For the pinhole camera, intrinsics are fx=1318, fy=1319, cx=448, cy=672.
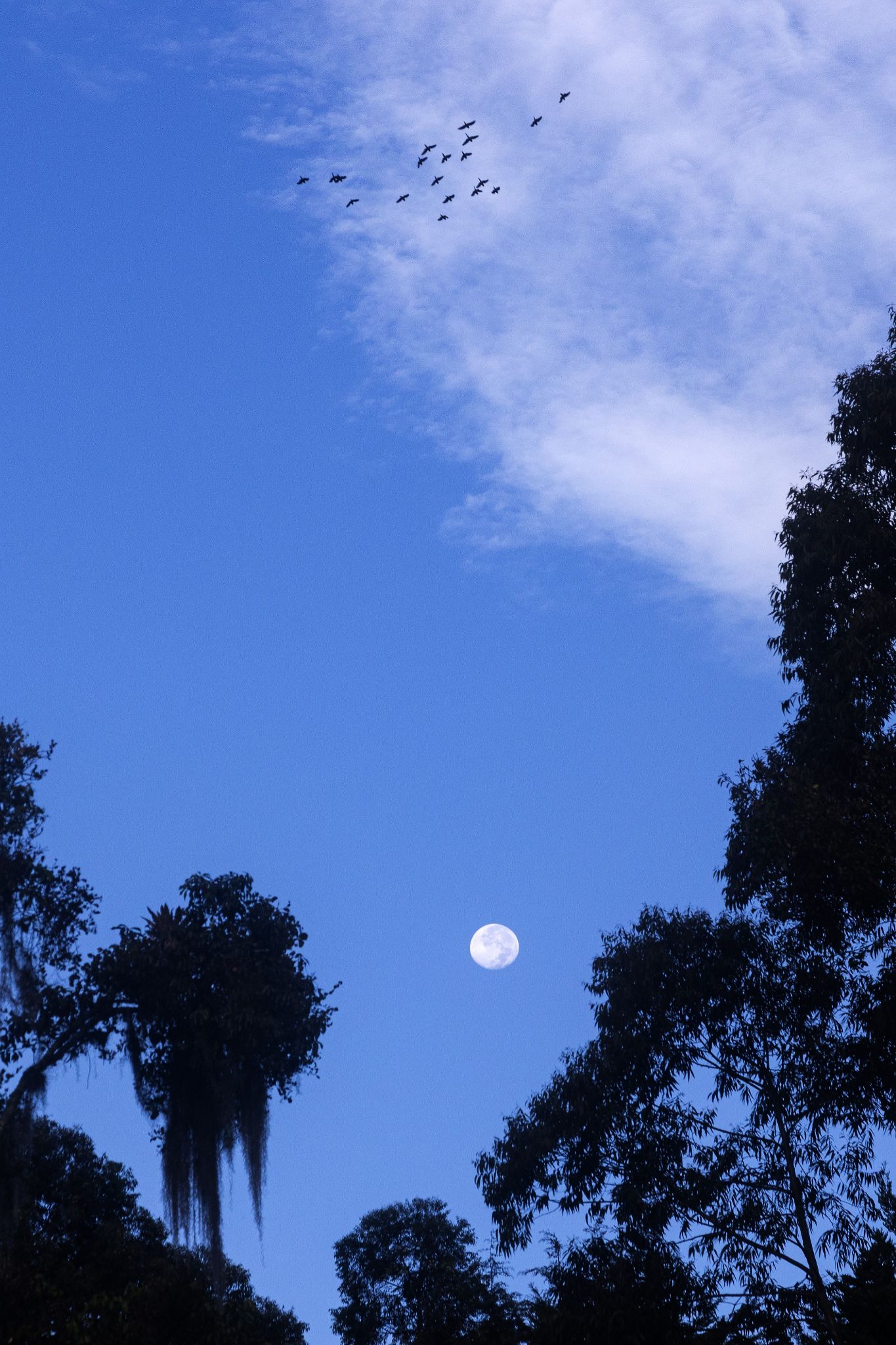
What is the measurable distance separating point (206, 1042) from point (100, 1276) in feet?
17.7

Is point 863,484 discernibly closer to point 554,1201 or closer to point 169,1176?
point 554,1201

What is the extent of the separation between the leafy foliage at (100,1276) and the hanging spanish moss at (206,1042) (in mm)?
936

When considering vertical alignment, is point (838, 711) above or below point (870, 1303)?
above

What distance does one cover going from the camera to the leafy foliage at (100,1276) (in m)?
16.3

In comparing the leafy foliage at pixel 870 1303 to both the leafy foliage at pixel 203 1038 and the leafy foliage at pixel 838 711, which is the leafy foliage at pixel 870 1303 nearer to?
the leafy foliage at pixel 838 711

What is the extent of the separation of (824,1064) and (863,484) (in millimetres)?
9982

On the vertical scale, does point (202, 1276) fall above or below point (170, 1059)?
below

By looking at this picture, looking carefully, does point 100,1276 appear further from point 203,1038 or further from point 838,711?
point 838,711

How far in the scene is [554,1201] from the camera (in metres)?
23.1

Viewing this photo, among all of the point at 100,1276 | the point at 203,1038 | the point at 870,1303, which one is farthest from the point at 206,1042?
the point at 870,1303

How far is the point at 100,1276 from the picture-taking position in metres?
22.1

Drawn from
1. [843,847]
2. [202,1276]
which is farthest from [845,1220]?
[202,1276]

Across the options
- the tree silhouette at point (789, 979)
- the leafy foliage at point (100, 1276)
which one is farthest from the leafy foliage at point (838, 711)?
the leafy foliage at point (100, 1276)

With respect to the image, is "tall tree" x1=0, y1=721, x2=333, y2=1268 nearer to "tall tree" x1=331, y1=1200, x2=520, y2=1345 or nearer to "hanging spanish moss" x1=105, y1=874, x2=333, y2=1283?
"hanging spanish moss" x1=105, y1=874, x2=333, y2=1283
